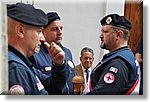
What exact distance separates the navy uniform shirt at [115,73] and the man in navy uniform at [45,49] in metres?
0.18

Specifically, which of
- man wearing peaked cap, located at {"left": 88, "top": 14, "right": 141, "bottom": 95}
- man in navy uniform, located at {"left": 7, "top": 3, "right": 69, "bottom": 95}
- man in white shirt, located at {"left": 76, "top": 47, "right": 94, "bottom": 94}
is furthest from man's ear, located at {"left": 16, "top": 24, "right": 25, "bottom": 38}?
man wearing peaked cap, located at {"left": 88, "top": 14, "right": 141, "bottom": 95}

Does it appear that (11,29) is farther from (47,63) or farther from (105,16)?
(105,16)

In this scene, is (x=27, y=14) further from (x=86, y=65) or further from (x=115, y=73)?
(x=115, y=73)

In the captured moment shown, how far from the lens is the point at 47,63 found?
2.02 metres

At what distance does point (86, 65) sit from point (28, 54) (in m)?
0.40

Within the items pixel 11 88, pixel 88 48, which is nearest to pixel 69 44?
pixel 88 48

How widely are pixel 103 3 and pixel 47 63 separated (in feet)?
1.84

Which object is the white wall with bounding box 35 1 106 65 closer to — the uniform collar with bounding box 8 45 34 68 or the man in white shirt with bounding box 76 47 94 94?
the man in white shirt with bounding box 76 47 94 94

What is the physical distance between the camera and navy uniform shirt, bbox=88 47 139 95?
2016 millimetres

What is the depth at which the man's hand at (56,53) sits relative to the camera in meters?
2.02

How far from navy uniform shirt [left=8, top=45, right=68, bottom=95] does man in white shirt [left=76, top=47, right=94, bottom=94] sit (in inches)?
4.0

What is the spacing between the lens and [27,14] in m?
1.99

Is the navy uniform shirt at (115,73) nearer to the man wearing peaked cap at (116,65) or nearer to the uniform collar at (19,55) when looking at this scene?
the man wearing peaked cap at (116,65)

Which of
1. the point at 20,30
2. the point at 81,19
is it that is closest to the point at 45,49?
the point at 20,30
